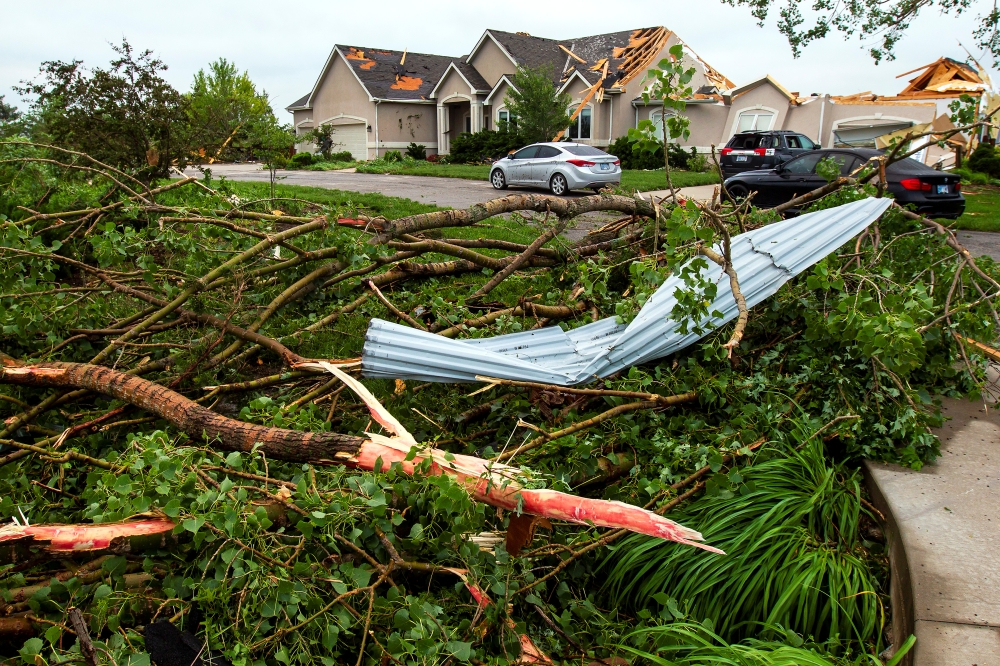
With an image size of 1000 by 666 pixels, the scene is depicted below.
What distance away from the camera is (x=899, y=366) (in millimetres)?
3074

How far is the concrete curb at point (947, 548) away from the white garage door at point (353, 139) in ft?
115

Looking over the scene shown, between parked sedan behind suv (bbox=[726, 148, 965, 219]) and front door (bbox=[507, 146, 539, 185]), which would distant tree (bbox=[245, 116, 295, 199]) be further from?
front door (bbox=[507, 146, 539, 185])

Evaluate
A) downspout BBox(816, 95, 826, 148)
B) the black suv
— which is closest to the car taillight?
the black suv

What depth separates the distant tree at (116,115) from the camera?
28.5 ft

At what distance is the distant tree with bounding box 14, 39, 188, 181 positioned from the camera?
867cm

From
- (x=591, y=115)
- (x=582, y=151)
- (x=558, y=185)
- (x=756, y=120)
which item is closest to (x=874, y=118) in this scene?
(x=756, y=120)

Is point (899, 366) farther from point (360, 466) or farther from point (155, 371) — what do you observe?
point (155, 371)

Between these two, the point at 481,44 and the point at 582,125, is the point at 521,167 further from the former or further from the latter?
the point at 481,44

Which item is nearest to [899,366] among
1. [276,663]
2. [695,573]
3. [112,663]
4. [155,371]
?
[695,573]

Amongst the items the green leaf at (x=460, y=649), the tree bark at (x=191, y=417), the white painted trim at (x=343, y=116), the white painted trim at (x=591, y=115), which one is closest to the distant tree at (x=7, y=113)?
the tree bark at (x=191, y=417)

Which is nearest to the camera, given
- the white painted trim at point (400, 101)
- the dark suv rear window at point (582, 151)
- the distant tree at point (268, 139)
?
the distant tree at point (268, 139)

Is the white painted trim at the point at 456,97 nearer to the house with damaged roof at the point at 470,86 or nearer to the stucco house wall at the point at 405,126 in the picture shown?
the house with damaged roof at the point at 470,86

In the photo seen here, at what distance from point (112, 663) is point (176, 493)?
1.74 ft

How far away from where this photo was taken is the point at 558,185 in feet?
60.5
